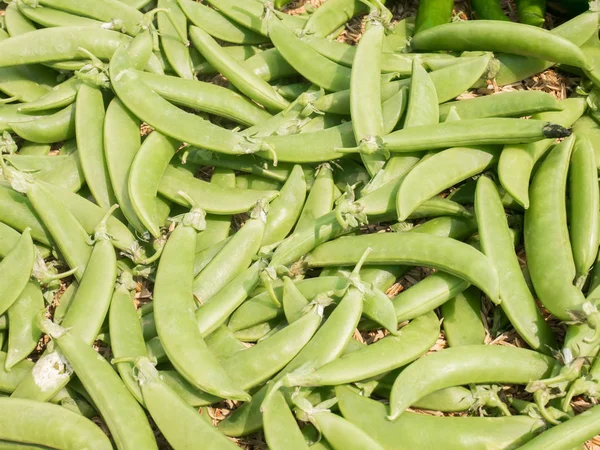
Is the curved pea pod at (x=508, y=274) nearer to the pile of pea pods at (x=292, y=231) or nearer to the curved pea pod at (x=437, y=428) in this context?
the pile of pea pods at (x=292, y=231)

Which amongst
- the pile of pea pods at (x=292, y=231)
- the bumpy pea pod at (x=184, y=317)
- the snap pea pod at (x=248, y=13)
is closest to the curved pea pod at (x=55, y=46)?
the pile of pea pods at (x=292, y=231)

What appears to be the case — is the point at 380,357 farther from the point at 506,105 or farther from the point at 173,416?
the point at 506,105

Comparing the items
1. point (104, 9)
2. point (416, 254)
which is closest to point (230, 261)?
point (416, 254)

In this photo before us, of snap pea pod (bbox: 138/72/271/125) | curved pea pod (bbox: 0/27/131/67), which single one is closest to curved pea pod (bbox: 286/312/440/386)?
snap pea pod (bbox: 138/72/271/125)

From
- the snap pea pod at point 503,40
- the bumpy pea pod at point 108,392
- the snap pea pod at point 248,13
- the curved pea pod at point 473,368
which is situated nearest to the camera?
the bumpy pea pod at point 108,392

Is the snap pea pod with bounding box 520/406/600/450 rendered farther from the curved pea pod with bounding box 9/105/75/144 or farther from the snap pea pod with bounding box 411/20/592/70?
the curved pea pod with bounding box 9/105/75/144

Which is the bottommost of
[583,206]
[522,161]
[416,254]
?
[416,254]

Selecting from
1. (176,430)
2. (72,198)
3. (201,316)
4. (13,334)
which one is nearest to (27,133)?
(72,198)
